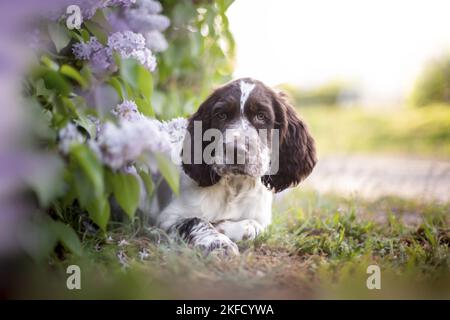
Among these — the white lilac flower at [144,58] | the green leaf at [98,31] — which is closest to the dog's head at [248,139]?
the white lilac flower at [144,58]

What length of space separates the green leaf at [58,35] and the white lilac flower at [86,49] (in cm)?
8

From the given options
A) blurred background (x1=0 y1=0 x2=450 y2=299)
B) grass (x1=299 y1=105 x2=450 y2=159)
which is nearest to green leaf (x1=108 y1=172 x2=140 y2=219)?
blurred background (x1=0 y1=0 x2=450 y2=299)

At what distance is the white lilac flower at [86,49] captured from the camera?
2297 millimetres

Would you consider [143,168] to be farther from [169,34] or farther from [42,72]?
[169,34]

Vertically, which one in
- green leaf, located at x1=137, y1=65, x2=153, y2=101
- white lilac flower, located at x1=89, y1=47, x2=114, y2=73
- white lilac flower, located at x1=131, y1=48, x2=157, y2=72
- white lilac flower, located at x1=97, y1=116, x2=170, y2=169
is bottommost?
white lilac flower, located at x1=97, y1=116, x2=170, y2=169

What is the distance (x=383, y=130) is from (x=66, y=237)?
14.6ft

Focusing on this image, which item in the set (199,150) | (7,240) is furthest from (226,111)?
(7,240)

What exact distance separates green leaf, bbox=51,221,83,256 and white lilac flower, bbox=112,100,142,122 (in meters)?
0.48

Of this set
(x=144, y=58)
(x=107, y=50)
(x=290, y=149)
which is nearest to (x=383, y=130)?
(x=290, y=149)

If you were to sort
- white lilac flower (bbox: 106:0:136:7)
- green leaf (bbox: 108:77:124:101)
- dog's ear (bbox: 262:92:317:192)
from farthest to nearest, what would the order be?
1. dog's ear (bbox: 262:92:317:192)
2. white lilac flower (bbox: 106:0:136:7)
3. green leaf (bbox: 108:77:124:101)

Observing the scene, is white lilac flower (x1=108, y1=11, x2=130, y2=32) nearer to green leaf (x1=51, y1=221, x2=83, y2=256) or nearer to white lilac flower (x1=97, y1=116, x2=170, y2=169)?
white lilac flower (x1=97, y1=116, x2=170, y2=169)

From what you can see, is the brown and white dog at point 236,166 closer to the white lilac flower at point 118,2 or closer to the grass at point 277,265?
the grass at point 277,265

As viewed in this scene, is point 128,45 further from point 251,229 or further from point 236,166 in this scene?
point 251,229

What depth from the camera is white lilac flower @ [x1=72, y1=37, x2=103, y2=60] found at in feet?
7.54
